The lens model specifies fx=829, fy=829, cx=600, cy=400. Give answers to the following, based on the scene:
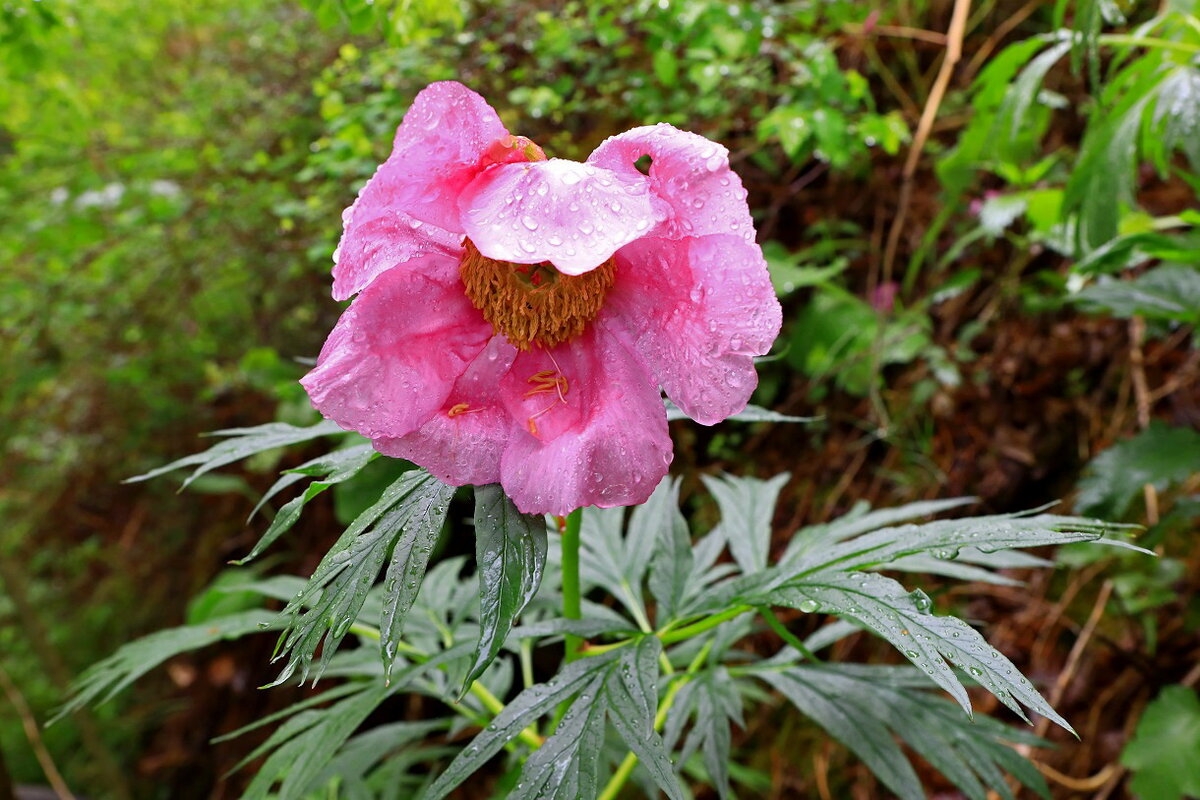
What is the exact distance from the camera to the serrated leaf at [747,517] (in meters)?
1.04

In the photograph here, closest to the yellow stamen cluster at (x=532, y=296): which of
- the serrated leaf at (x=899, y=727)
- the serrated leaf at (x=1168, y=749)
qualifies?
the serrated leaf at (x=899, y=727)

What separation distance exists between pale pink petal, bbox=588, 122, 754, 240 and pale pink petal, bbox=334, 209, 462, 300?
0.15m

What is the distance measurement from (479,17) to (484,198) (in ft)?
6.32

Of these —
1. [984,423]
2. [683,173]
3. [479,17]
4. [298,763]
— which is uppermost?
[683,173]

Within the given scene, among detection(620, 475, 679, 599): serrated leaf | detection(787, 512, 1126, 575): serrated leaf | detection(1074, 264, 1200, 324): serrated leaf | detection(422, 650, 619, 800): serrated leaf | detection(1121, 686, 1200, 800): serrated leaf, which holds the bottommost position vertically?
detection(1121, 686, 1200, 800): serrated leaf

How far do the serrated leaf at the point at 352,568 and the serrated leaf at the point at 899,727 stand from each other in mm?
498

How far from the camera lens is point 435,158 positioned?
1.99 ft

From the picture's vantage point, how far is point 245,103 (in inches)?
106

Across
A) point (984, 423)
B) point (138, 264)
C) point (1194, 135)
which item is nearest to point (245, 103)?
point (138, 264)

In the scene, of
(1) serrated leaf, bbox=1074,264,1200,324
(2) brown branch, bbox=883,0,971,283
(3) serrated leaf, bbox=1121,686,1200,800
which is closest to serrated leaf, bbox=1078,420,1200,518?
(1) serrated leaf, bbox=1074,264,1200,324

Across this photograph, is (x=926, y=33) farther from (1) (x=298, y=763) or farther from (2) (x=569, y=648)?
(1) (x=298, y=763)

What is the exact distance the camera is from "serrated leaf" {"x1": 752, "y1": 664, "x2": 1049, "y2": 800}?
2.93 feet

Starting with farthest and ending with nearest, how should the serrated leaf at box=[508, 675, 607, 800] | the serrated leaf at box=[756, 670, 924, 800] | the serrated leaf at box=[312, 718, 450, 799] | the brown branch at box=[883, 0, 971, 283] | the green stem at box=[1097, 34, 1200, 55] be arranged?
the brown branch at box=[883, 0, 971, 283]
the green stem at box=[1097, 34, 1200, 55]
the serrated leaf at box=[312, 718, 450, 799]
the serrated leaf at box=[756, 670, 924, 800]
the serrated leaf at box=[508, 675, 607, 800]

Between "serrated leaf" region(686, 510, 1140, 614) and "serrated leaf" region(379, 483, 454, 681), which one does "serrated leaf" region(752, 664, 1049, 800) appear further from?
"serrated leaf" region(379, 483, 454, 681)
